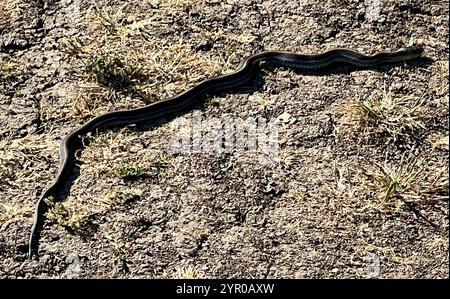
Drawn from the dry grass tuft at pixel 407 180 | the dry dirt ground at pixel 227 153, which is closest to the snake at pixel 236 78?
the dry dirt ground at pixel 227 153

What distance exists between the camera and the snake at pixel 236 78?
7.90m

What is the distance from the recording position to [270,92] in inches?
322

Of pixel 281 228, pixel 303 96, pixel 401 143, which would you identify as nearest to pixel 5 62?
pixel 303 96

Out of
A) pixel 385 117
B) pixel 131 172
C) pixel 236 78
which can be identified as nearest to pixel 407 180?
pixel 385 117

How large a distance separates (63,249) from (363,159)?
3023 millimetres

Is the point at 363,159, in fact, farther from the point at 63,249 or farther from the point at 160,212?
the point at 63,249

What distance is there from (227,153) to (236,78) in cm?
109

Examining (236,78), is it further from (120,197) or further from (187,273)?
(187,273)

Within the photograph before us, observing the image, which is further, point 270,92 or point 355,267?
point 270,92

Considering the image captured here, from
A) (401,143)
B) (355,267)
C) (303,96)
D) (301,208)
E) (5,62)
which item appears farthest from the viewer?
(5,62)

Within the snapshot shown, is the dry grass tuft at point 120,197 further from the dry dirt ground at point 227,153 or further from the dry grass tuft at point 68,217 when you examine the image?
the dry grass tuft at point 68,217

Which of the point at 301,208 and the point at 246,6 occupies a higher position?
the point at 246,6

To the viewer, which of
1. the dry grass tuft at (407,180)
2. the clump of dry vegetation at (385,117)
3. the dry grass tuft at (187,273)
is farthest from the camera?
the clump of dry vegetation at (385,117)

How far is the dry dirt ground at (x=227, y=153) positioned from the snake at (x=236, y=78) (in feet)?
0.39
